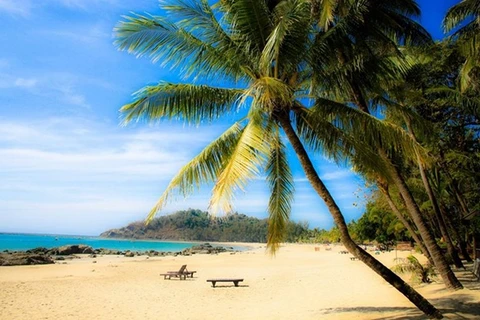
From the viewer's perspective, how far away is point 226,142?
24.7ft

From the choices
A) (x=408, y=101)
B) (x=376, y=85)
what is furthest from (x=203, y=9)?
(x=408, y=101)

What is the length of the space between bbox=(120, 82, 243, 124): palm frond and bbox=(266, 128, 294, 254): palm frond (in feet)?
4.62

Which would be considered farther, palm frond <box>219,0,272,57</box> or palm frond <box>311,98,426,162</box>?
palm frond <box>311,98,426,162</box>

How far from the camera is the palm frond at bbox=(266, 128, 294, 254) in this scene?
7609 millimetres

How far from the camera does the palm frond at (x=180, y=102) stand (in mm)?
7406

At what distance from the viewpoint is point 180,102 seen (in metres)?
7.50

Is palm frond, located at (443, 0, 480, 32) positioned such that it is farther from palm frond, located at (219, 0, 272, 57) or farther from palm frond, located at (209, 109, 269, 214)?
palm frond, located at (209, 109, 269, 214)

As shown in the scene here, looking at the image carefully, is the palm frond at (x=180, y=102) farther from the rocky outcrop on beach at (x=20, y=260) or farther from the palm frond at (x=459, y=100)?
the rocky outcrop on beach at (x=20, y=260)

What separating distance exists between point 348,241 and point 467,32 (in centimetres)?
855

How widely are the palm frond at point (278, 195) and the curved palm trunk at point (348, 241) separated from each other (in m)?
0.51

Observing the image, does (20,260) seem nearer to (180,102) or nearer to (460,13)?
(180,102)

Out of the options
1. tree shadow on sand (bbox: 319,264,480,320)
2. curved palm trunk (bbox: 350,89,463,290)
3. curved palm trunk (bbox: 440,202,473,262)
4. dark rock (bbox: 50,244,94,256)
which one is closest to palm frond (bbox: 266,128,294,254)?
curved palm trunk (bbox: 350,89,463,290)

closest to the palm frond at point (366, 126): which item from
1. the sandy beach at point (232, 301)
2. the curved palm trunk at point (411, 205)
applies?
the curved palm trunk at point (411, 205)

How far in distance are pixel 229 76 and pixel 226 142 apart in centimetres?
148
